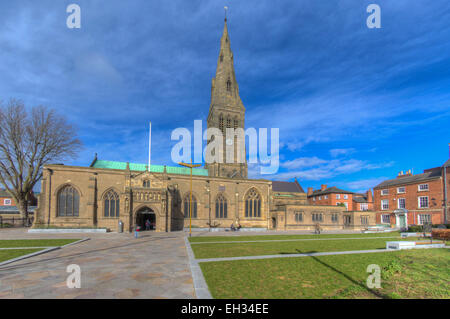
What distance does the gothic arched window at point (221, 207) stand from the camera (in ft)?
140

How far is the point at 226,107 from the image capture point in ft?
182

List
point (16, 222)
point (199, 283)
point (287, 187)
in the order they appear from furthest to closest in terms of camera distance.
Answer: point (287, 187), point (16, 222), point (199, 283)

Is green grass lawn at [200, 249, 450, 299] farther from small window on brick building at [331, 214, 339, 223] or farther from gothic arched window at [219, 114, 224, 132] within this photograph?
gothic arched window at [219, 114, 224, 132]

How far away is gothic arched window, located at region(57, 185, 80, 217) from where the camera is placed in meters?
34.4

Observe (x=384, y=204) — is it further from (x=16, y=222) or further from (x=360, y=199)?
(x=16, y=222)

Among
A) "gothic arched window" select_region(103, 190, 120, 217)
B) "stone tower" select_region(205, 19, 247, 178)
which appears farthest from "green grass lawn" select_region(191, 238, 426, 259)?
"stone tower" select_region(205, 19, 247, 178)

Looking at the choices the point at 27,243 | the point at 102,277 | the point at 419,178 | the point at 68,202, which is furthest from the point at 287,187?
the point at 102,277

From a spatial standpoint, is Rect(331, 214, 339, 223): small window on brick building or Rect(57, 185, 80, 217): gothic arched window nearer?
Rect(57, 185, 80, 217): gothic arched window

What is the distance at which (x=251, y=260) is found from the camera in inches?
511

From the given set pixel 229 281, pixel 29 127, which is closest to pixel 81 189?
pixel 29 127

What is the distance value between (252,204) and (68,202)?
2984 cm

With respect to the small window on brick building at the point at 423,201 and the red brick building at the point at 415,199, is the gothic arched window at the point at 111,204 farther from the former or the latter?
the small window on brick building at the point at 423,201

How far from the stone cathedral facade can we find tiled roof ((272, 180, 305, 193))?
6.34 metres
